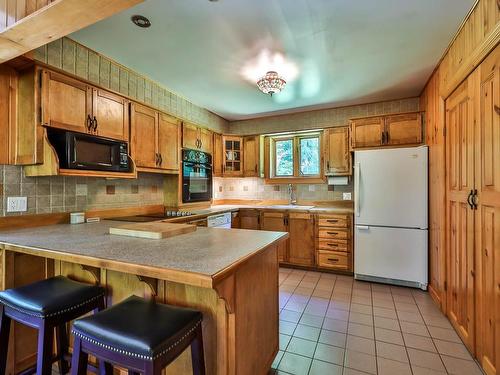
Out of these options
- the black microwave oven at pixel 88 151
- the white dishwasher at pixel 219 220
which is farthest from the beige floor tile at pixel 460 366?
the black microwave oven at pixel 88 151

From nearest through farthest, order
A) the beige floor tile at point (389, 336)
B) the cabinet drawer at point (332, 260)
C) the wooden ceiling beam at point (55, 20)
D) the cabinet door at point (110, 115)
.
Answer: the wooden ceiling beam at point (55, 20), the beige floor tile at point (389, 336), the cabinet door at point (110, 115), the cabinet drawer at point (332, 260)

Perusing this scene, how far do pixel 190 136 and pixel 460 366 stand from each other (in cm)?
347

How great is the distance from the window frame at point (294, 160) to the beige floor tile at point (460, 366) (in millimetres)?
2650

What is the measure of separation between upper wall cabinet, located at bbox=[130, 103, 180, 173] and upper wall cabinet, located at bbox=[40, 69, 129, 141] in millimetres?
146

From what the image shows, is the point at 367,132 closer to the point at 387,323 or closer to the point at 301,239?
the point at 301,239

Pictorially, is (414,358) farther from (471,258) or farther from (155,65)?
(155,65)

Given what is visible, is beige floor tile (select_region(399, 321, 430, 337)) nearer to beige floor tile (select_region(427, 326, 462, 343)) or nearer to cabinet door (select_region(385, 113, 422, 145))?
beige floor tile (select_region(427, 326, 462, 343))

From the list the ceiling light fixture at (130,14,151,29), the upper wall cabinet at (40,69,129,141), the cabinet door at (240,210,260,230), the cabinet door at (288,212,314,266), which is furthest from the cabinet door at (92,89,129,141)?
the cabinet door at (288,212,314,266)

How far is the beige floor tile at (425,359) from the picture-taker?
173cm

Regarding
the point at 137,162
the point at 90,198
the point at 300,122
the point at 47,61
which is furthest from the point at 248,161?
the point at 47,61

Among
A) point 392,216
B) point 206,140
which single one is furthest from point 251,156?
point 392,216

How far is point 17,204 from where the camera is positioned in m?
1.96

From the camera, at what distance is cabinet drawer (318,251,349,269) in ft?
11.5

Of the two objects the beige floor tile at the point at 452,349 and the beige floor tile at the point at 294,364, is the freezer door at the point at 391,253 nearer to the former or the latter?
the beige floor tile at the point at 452,349
